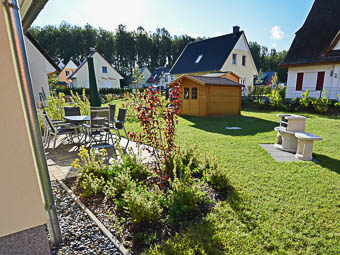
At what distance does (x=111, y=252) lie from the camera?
1.91m

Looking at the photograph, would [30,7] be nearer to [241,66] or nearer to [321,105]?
[321,105]

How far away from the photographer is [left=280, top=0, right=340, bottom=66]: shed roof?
46.0 ft

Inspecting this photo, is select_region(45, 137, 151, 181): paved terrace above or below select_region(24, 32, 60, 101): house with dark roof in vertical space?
below

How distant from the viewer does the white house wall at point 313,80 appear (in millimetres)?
13625

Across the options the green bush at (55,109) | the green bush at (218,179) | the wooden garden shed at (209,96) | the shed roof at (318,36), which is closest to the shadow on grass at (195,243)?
the green bush at (218,179)

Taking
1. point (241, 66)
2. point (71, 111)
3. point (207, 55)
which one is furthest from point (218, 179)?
point (241, 66)

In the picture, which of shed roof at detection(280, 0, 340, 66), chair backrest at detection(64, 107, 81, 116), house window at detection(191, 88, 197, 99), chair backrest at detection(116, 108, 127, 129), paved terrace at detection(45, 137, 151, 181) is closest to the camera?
paved terrace at detection(45, 137, 151, 181)

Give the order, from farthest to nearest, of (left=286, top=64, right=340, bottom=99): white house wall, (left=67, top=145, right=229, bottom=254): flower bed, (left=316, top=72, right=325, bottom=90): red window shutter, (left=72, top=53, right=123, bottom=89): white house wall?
(left=72, top=53, right=123, bottom=89): white house wall → (left=316, top=72, right=325, bottom=90): red window shutter → (left=286, top=64, right=340, bottom=99): white house wall → (left=67, top=145, right=229, bottom=254): flower bed

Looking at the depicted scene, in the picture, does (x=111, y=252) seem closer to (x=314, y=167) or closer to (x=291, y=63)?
(x=314, y=167)

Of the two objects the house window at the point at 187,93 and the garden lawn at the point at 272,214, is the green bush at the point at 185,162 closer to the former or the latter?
the garden lawn at the point at 272,214

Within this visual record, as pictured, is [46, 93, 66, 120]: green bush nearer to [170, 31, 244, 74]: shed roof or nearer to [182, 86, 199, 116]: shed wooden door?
[182, 86, 199, 116]: shed wooden door

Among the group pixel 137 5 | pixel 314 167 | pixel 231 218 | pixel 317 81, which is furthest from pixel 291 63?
pixel 231 218

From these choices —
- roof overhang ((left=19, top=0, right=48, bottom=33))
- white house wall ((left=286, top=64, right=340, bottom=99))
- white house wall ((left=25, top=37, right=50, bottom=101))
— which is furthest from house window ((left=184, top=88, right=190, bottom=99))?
white house wall ((left=286, top=64, right=340, bottom=99))

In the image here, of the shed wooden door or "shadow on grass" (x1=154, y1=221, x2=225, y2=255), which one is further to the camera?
the shed wooden door
